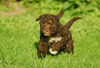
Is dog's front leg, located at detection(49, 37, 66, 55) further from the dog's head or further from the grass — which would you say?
the dog's head

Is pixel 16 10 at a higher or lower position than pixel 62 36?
lower

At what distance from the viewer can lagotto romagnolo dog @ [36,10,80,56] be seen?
499cm

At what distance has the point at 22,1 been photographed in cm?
1123

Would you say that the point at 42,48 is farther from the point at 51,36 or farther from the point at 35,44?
the point at 35,44

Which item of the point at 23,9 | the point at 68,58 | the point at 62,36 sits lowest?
the point at 23,9

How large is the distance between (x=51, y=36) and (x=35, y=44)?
3.62ft

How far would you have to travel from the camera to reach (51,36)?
5.27 meters

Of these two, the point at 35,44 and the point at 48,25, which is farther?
the point at 35,44

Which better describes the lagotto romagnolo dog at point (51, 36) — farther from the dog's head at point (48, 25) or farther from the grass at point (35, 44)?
the grass at point (35, 44)

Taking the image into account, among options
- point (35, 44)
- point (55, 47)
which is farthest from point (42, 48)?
point (35, 44)

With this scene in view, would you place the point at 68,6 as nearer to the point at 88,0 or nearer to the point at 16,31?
the point at 88,0

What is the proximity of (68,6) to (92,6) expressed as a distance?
984 millimetres

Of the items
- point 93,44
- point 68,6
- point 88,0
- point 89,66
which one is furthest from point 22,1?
point 89,66

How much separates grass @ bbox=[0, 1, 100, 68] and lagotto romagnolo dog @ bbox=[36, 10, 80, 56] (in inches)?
7.6
